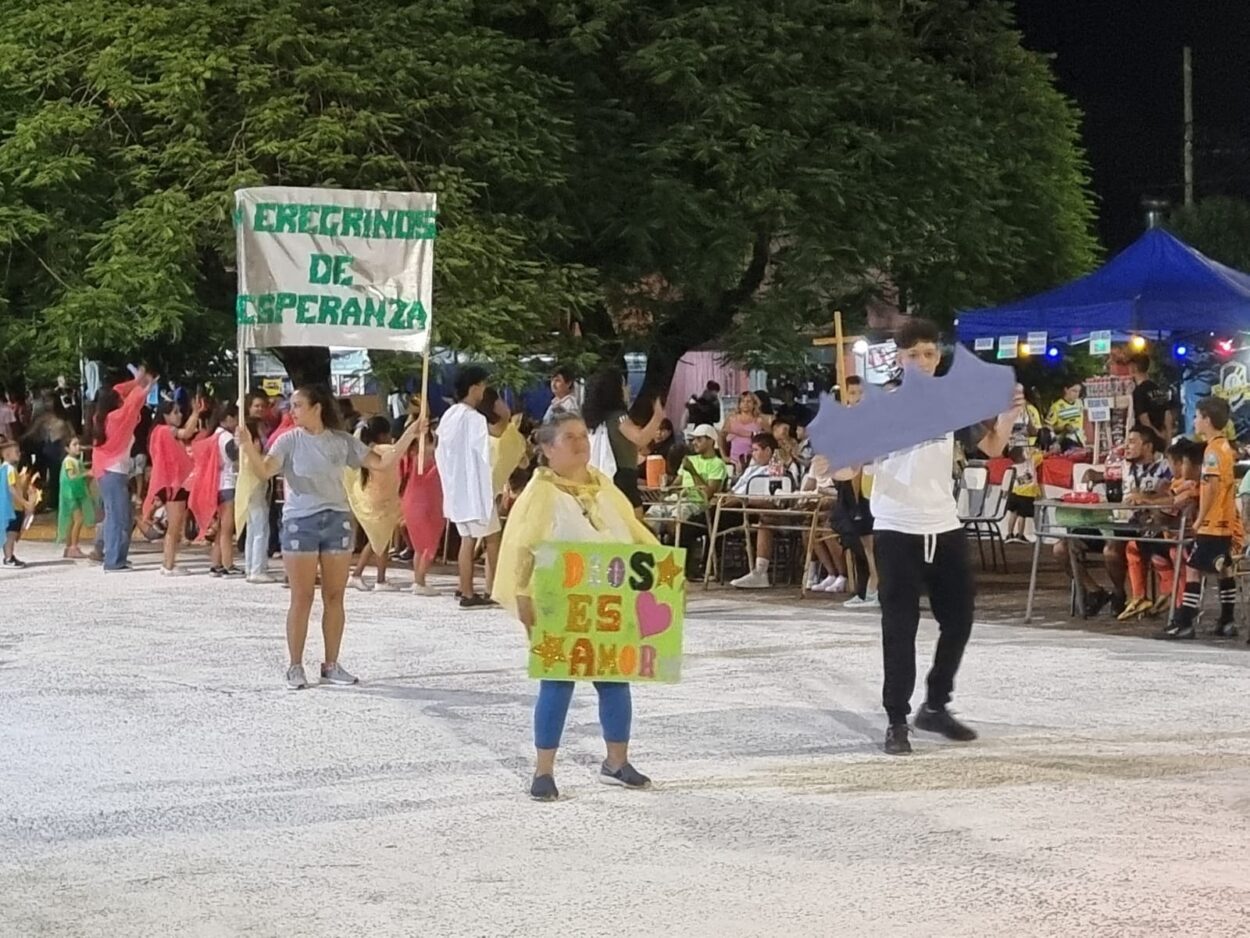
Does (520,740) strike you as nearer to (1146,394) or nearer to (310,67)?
(1146,394)

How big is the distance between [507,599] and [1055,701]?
3559mm

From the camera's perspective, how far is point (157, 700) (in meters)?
9.58

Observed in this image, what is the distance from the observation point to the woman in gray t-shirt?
9555mm

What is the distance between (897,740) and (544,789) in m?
1.76

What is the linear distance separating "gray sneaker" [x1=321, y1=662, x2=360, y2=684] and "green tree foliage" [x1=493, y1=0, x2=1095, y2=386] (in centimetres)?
1066

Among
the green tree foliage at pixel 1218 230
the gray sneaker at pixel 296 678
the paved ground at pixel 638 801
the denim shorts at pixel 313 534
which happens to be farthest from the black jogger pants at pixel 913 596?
the green tree foliage at pixel 1218 230

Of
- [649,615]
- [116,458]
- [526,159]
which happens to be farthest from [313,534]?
[526,159]

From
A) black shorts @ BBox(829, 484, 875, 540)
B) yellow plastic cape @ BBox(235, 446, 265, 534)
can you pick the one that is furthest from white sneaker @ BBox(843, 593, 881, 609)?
yellow plastic cape @ BBox(235, 446, 265, 534)

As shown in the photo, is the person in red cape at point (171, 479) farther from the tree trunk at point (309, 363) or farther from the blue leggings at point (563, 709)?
the blue leggings at point (563, 709)

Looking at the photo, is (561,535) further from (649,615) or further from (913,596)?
(913,596)

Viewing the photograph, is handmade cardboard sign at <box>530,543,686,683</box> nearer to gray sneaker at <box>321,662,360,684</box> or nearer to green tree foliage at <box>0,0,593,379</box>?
gray sneaker at <box>321,662,360,684</box>

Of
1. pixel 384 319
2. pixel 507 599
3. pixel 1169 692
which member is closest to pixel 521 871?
pixel 507 599

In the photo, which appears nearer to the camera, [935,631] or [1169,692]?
[1169,692]

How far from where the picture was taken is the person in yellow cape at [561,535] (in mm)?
6875
